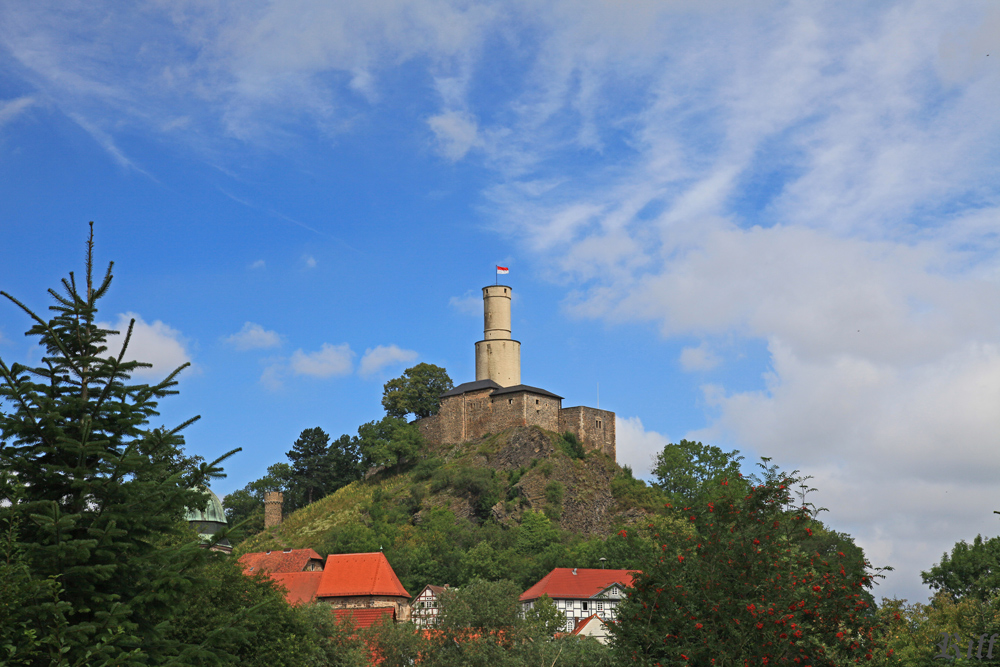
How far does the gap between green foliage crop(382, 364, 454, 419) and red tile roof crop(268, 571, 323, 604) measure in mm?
28652

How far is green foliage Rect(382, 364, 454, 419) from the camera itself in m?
91.1

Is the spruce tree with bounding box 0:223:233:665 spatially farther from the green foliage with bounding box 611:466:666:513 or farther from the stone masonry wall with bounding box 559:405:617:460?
the stone masonry wall with bounding box 559:405:617:460

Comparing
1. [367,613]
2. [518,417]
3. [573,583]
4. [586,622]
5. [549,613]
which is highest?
[518,417]

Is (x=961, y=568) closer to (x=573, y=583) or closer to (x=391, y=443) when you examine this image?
(x=573, y=583)

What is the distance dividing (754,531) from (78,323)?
33.3 ft

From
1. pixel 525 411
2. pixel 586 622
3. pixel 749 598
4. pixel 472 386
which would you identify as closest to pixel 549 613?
pixel 586 622

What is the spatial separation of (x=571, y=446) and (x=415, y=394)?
18.9m

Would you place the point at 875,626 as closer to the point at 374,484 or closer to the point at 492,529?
the point at 492,529

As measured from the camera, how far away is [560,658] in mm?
29875

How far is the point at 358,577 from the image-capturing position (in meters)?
62.0

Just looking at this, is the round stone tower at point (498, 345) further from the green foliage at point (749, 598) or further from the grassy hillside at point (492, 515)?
the green foliage at point (749, 598)

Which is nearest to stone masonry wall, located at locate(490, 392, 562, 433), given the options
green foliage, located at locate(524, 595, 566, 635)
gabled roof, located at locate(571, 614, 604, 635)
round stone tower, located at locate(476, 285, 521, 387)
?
round stone tower, located at locate(476, 285, 521, 387)

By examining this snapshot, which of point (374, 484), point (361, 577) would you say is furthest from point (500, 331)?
point (361, 577)

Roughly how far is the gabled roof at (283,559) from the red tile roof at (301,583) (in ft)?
6.42
